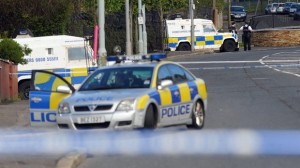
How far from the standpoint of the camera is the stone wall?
59.5 metres

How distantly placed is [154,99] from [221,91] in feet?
42.5

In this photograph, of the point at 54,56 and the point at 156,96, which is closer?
the point at 156,96

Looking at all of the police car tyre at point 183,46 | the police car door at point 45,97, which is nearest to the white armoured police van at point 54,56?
the police car door at point 45,97

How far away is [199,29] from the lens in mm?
53156

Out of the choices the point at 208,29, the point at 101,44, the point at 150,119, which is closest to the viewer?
the point at 150,119

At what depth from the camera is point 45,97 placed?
48.5 feet

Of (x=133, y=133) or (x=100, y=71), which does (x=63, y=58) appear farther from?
(x=133, y=133)

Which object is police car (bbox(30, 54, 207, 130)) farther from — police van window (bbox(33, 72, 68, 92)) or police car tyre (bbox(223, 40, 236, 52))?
police car tyre (bbox(223, 40, 236, 52))

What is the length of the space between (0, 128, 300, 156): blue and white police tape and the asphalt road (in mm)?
68

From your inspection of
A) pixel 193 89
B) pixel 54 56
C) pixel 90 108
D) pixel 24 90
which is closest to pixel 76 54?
pixel 54 56

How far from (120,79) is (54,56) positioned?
1261cm

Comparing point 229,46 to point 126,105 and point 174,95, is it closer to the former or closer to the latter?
point 174,95

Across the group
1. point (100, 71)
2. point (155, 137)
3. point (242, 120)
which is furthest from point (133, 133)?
point (242, 120)

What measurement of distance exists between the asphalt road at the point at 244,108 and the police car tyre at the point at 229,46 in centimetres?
865
